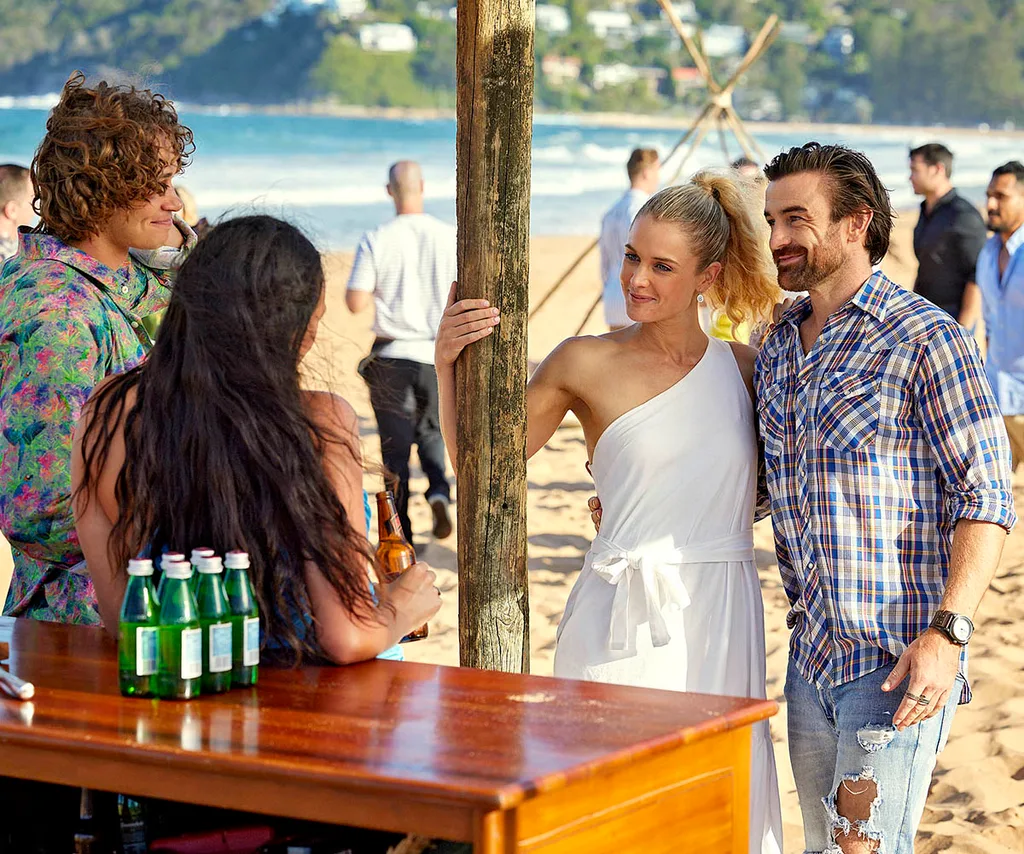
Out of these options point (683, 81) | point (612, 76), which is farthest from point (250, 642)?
point (683, 81)

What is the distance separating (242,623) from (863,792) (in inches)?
50.4

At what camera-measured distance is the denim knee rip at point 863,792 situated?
8.25ft

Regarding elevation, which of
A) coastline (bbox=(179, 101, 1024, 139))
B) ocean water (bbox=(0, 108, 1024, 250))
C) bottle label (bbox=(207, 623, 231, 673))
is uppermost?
coastline (bbox=(179, 101, 1024, 139))

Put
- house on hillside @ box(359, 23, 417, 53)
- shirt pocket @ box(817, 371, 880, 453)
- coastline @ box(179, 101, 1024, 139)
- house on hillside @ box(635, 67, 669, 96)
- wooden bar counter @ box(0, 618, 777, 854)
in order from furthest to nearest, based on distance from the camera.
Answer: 1. house on hillside @ box(635, 67, 669, 96)
2. house on hillside @ box(359, 23, 417, 53)
3. coastline @ box(179, 101, 1024, 139)
4. shirt pocket @ box(817, 371, 880, 453)
5. wooden bar counter @ box(0, 618, 777, 854)

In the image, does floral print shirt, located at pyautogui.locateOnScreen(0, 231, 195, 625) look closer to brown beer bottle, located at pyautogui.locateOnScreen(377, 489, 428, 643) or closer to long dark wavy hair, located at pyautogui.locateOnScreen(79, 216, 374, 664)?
long dark wavy hair, located at pyautogui.locateOnScreen(79, 216, 374, 664)

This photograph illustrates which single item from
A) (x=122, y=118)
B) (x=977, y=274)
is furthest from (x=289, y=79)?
(x=122, y=118)

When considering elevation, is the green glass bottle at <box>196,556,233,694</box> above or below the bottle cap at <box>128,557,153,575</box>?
below

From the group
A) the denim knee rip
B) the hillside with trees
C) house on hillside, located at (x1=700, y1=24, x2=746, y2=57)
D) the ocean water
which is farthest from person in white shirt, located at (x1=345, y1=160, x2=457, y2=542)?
house on hillside, located at (x1=700, y1=24, x2=746, y2=57)

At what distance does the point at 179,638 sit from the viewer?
203 cm

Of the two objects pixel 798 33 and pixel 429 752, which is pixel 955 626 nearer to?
pixel 429 752

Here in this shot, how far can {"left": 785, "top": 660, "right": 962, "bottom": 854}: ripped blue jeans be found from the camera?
8.27 ft

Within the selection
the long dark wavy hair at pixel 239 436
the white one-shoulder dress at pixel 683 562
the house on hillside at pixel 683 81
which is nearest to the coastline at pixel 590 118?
the house on hillside at pixel 683 81

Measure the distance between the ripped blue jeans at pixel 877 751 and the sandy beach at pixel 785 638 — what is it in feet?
3.53

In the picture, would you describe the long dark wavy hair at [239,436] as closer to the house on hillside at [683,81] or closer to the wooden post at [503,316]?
the wooden post at [503,316]
